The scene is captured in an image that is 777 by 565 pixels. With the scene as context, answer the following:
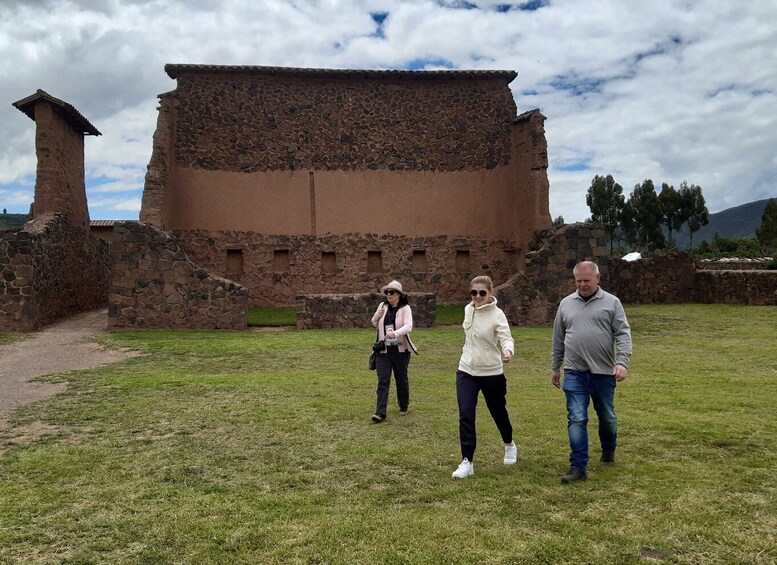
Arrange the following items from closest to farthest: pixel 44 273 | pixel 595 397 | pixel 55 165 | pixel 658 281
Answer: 1. pixel 595 397
2. pixel 44 273
3. pixel 55 165
4. pixel 658 281

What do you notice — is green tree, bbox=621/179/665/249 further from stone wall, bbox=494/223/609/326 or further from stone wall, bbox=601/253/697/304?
stone wall, bbox=494/223/609/326

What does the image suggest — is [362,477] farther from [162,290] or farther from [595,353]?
[162,290]

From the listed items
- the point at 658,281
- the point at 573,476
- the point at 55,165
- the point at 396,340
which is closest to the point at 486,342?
the point at 573,476

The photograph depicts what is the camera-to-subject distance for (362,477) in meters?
5.31

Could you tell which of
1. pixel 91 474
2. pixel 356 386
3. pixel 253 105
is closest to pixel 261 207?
pixel 253 105

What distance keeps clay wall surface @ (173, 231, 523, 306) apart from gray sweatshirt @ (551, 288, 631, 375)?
17.4 metres

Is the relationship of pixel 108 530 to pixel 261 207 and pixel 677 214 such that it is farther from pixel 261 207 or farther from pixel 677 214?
pixel 677 214

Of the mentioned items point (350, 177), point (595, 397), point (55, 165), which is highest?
point (350, 177)

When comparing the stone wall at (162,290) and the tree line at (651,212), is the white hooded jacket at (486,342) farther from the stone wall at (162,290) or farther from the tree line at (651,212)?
the tree line at (651,212)

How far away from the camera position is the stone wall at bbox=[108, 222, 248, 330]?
1633cm

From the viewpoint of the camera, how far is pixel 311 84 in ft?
76.9

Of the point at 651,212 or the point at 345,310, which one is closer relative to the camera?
the point at 345,310

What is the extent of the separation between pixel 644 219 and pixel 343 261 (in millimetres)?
42360

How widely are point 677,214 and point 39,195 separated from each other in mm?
53526
